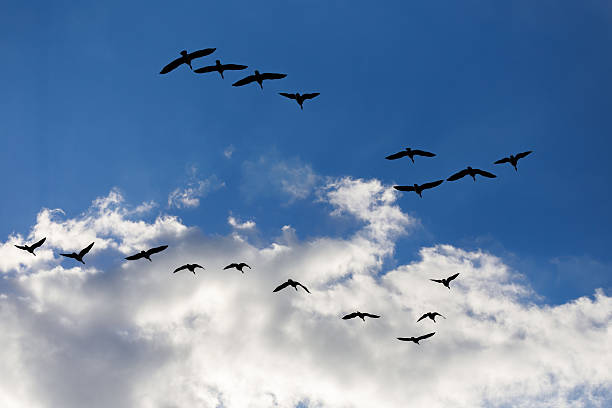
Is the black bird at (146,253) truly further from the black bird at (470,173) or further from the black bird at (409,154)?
the black bird at (470,173)

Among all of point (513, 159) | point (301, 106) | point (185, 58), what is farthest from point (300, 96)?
point (513, 159)

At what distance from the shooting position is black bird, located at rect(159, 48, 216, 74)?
189 feet

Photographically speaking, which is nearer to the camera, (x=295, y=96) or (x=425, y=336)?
(x=295, y=96)

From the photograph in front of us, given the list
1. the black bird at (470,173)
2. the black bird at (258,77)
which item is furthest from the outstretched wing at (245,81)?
the black bird at (470,173)

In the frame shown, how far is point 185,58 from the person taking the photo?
191 feet

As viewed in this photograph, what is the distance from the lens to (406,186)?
67000 millimetres

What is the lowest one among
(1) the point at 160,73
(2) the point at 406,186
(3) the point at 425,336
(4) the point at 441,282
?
(3) the point at 425,336

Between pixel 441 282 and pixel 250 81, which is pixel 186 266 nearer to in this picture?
pixel 250 81

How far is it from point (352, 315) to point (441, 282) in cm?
1303

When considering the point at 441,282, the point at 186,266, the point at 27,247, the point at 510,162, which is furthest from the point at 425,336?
the point at 27,247

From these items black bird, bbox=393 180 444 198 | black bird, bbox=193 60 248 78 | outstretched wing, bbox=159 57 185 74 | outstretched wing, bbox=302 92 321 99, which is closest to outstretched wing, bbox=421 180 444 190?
black bird, bbox=393 180 444 198

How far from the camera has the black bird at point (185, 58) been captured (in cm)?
5759

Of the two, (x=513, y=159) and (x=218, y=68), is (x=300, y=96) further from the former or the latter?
(x=513, y=159)

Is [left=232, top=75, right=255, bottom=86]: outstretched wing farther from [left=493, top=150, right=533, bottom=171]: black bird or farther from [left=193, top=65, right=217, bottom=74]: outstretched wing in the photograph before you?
[left=493, top=150, right=533, bottom=171]: black bird
